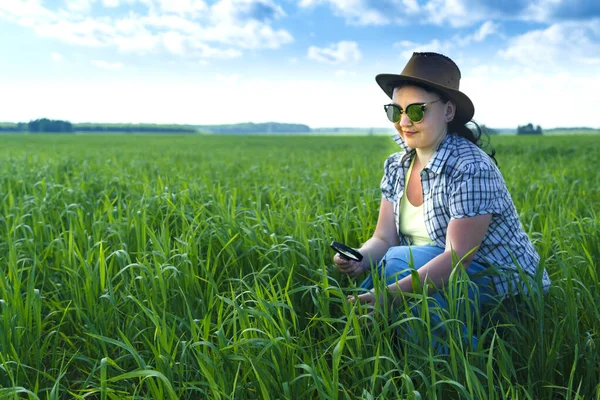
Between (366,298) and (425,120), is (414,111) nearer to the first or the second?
(425,120)

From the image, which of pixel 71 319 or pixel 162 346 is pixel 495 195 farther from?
pixel 71 319

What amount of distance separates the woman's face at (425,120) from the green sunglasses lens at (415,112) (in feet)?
0.09

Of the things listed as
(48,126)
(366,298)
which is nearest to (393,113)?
(366,298)

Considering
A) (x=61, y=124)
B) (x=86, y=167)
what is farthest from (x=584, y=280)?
(x=61, y=124)

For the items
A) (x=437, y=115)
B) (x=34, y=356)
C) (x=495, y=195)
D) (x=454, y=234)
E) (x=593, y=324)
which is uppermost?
(x=437, y=115)

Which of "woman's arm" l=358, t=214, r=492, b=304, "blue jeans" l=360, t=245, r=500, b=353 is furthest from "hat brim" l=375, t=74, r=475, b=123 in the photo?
"blue jeans" l=360, t=245, r=500, b=353

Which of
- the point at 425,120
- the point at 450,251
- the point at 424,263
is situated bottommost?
the point at 424,263

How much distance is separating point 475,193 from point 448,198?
0.15 meters

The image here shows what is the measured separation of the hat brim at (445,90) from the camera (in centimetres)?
243

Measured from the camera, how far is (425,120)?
251 cm

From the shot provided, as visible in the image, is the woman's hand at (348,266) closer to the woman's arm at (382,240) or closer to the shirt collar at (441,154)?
the woman's arm at (382,240)

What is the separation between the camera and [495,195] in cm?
239

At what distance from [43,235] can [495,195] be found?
11.3ft

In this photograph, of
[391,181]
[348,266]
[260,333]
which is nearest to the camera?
[260,333]
